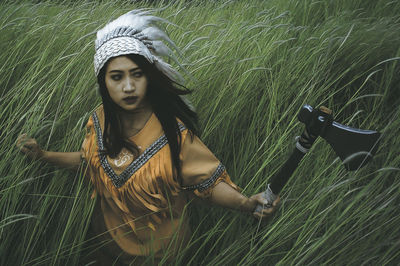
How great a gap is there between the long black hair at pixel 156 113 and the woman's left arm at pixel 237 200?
107 mm

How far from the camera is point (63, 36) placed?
61.2 inches

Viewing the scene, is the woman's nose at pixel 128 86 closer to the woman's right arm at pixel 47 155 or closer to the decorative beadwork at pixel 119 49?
the decorative beadwork at pixel 119 49

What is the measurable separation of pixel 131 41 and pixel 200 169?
36cm

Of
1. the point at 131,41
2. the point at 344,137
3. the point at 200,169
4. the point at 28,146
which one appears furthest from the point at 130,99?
the point at 344,137

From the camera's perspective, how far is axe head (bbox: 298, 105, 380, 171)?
66 cm

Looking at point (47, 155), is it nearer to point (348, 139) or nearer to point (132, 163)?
point (132, 163)

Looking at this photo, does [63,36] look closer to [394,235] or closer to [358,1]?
[394,235]

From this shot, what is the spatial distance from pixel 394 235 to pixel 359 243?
0.25 feet

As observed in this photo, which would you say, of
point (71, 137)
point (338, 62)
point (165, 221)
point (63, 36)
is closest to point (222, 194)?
point (165, 221)

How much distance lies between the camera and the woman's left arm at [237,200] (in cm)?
79

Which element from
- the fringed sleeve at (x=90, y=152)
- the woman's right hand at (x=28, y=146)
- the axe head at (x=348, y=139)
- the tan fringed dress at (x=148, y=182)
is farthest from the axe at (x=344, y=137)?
the woman's right hand at (x=28, y=146)

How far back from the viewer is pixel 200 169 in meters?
0.83

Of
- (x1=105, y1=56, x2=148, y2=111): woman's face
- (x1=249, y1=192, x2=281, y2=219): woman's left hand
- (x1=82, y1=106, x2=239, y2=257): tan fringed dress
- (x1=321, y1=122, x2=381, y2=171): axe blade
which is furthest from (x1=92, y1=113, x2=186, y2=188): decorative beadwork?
(x1=321, y1=122, x2=381, y2=171): axe blade

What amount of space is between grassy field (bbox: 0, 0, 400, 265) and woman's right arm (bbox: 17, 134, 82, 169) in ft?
0.13
